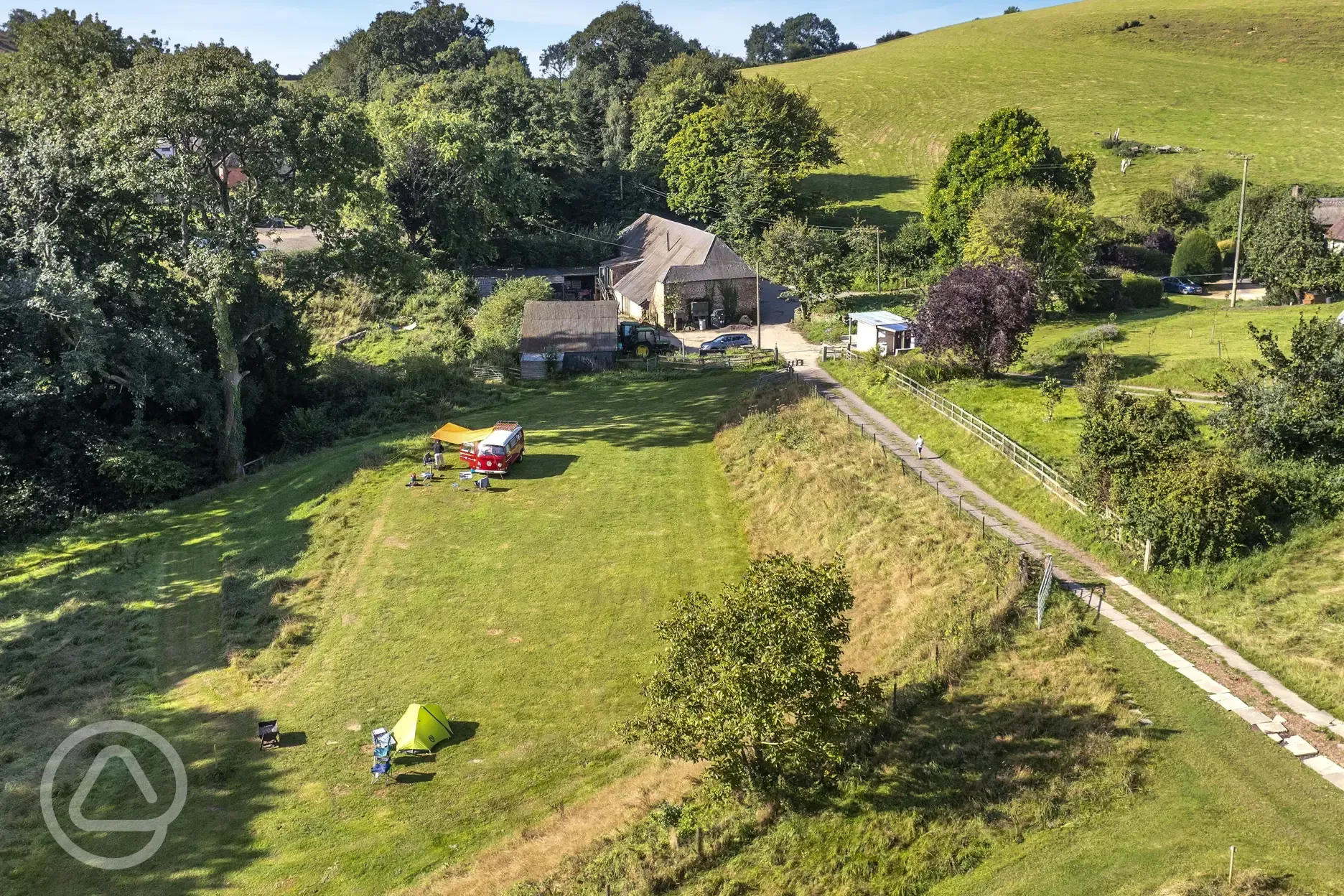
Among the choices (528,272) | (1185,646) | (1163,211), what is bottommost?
(1185,646)

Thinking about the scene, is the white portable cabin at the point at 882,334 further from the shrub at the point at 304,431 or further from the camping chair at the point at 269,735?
the camping chair at the point at 269,735

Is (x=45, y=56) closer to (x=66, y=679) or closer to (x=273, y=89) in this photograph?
(x=273, y=89)

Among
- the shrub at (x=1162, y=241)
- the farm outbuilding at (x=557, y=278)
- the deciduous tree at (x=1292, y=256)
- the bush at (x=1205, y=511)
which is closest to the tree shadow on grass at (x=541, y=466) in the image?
the bush at (x=1205, y=511)

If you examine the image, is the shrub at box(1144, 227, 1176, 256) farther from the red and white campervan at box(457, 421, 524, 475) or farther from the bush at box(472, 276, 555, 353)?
the red and white campervan at box(457, 421, 524, 475)

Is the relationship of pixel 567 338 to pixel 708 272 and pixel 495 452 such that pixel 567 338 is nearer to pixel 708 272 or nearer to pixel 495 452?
pixel 708 272

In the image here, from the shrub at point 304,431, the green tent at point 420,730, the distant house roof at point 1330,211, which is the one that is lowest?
the green tent at point 420,730

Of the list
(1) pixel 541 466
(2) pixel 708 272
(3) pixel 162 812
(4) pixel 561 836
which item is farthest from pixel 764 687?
(2) pixel 708 272
